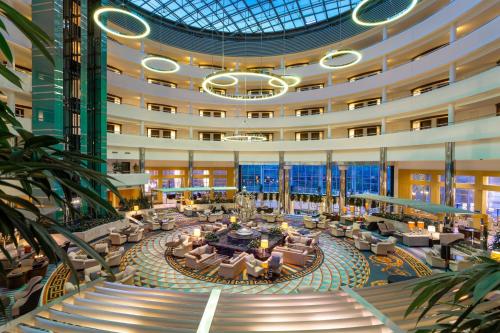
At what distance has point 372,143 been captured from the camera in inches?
757

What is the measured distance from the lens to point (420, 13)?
57.8 ft

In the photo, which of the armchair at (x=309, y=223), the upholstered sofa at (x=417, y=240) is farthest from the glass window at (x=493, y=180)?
the armchair at (x=309, y=223)

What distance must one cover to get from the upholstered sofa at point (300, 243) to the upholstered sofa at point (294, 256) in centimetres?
58

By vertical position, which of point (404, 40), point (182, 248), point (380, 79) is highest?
point (404, 40)

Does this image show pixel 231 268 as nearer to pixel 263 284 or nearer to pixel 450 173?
pixel 263 284

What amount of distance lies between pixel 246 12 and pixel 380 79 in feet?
40.7

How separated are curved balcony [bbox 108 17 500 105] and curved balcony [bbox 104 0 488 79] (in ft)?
5.02

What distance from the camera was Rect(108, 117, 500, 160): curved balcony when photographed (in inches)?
497

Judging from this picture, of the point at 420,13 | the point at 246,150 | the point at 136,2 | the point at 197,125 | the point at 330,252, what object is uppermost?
the point at 136,2

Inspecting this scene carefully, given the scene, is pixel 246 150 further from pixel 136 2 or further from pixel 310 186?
pixel 136 2

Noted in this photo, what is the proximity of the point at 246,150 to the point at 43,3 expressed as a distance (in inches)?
667

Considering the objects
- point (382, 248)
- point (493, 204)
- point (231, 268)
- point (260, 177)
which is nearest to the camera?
point (231, 268)

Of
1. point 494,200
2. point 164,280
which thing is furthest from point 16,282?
point 494,200

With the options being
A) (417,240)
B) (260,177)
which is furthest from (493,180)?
(260,177)
